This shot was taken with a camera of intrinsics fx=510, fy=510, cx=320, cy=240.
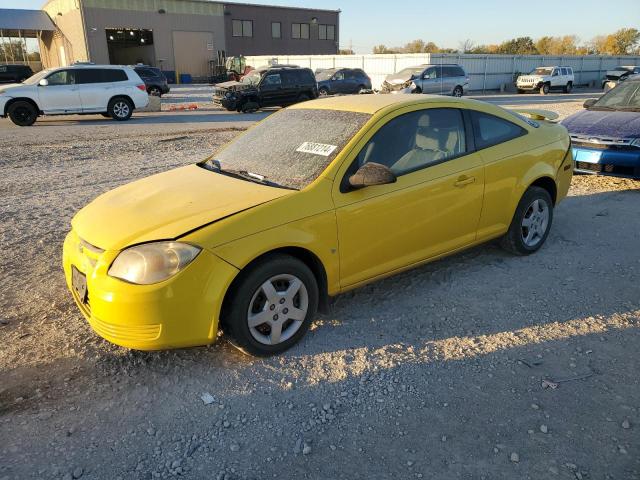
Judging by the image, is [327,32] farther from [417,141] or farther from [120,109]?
[417,141]

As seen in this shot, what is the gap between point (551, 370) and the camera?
323 cm

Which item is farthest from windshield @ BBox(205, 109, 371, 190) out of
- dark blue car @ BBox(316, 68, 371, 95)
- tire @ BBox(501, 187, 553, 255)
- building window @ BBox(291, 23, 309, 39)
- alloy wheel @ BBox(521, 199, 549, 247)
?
building window @ BBox(291, 23, 309, 39)

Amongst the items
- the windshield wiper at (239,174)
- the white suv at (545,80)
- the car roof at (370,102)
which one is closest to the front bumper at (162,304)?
the windshield wiper at (239,174)

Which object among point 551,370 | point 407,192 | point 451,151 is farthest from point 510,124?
point 551,370

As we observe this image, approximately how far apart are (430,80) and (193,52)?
30.3 m

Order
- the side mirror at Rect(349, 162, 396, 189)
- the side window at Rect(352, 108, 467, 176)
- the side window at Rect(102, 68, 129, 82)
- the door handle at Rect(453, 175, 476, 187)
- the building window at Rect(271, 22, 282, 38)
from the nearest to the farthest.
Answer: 1. the side mirror at Rect(349, 162, 396, 189)
2. the side window at Rect(352, 108, 467, 176)
3. the door handle at Rect(453, 175, 476, 187)
4. the side window at Rect(102, 68, 129, 82)
5. the building window at Rect(271, 22, 282, 38)

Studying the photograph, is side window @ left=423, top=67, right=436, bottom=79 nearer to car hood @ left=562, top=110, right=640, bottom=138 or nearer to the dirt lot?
car hood @ left=562, top=110, right=640, bottom=138

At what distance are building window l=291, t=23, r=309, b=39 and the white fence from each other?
16589 mm

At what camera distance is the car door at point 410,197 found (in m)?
3.56

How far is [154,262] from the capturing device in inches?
115

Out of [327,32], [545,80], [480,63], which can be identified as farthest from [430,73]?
[327,32]

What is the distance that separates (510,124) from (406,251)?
1.78 m

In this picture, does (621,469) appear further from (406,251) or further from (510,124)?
(510,124)

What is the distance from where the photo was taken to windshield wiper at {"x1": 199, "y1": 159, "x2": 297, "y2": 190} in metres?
3.61
